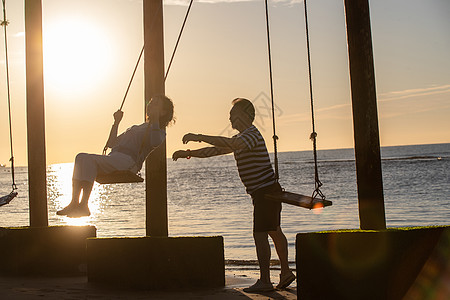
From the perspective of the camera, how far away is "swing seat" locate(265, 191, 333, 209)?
6.64 metres

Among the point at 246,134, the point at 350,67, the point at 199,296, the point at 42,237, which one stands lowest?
the point at 199,296

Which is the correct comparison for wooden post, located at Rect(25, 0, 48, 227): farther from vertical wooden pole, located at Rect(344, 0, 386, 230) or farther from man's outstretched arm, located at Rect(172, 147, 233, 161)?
vertical wooden pole, located at Rect(344, 0, 386, 230)

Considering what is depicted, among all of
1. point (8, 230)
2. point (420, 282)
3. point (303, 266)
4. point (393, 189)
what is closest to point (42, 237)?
point (8, 230)

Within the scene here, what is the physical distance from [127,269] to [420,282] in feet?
12.6

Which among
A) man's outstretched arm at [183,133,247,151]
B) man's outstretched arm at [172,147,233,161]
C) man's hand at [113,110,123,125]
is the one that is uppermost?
man's hand at [113,110,123,125]

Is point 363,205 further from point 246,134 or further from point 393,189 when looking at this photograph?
point 393,189

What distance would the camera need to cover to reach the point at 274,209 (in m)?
7.90

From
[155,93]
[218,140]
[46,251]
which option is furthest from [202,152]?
[46,251]

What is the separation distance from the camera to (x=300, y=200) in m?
6.88

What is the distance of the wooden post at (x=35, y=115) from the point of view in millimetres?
10180

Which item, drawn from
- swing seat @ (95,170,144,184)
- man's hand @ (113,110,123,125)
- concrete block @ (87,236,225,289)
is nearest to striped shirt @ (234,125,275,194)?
concrete block @ (87,236,225,289)

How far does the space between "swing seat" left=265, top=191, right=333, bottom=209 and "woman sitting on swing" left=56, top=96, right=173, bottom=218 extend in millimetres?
1550

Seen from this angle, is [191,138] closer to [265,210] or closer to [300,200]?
[300,200]

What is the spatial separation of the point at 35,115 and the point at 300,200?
5.07 metres
